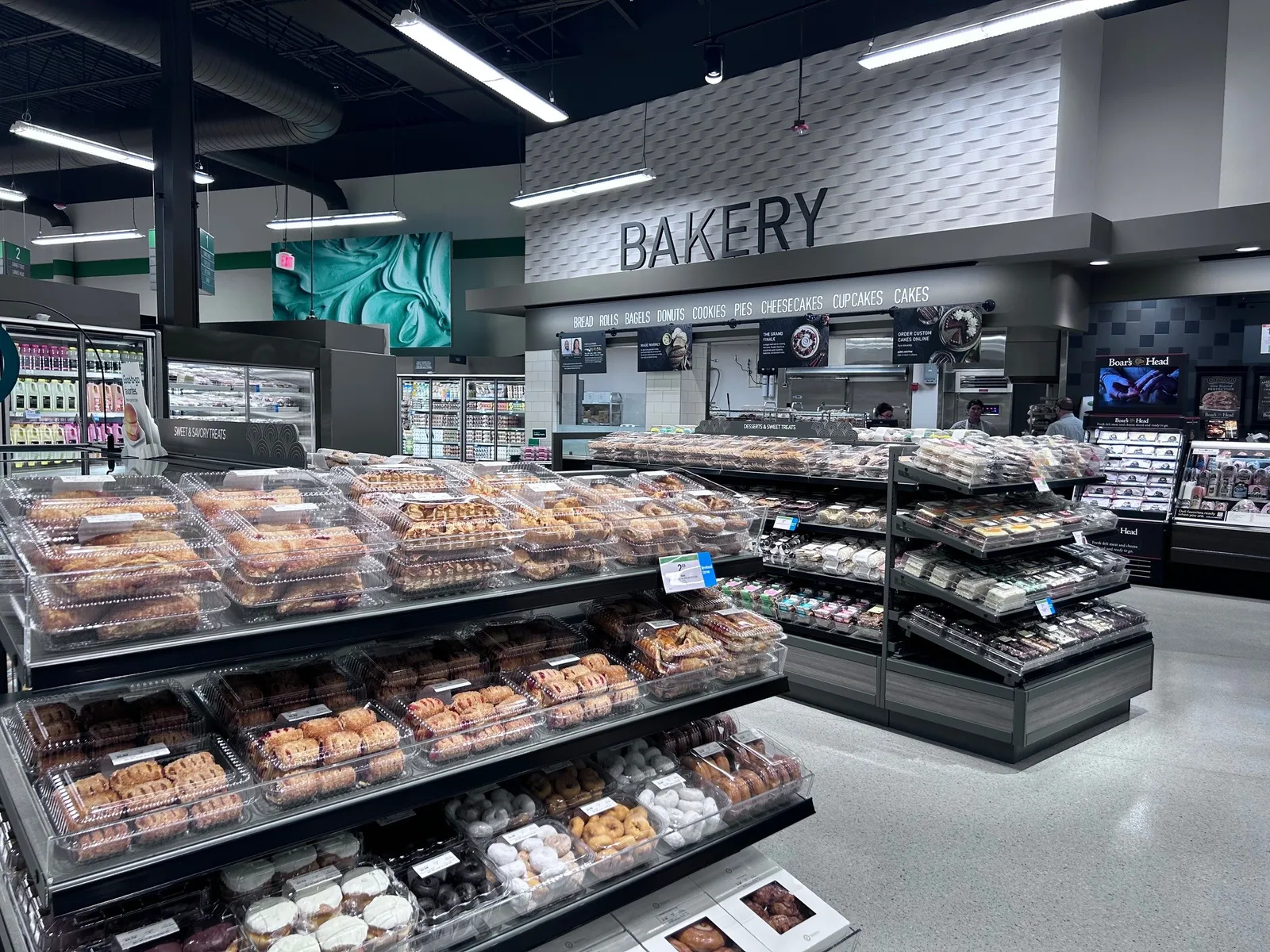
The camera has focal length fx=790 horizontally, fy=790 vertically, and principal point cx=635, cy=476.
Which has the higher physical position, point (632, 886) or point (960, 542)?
point (960, 542)

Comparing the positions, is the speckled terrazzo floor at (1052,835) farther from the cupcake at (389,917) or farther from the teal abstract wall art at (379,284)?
the teal abstract wall art at (379,284)

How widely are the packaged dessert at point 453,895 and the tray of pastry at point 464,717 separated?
0.29 meters

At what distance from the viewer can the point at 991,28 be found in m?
6.26

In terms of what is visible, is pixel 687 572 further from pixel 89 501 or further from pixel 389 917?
pixel 89 501

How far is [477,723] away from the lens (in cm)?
204

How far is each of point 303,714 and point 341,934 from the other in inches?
20.1

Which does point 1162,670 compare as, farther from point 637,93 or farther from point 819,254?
point 637,93

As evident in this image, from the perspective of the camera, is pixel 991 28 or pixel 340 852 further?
→ pixel 991 28

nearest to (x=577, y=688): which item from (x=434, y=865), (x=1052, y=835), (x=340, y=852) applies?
(x=434, y=865)

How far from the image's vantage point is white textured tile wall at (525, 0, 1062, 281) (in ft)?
25.4

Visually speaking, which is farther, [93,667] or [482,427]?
[482,427]

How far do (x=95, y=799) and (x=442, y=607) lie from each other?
2.54 feet

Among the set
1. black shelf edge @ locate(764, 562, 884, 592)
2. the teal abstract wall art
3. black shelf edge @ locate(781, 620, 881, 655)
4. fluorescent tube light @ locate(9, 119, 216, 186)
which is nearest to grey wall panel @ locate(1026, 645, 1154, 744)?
black shelf edge @ locate(781, 620, 881, 655)

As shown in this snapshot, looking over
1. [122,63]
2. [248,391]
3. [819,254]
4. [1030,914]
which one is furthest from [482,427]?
[1030,914]
